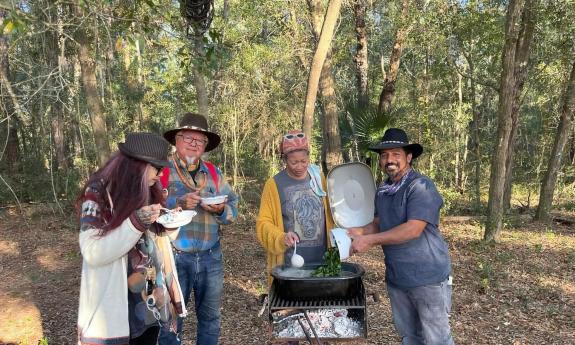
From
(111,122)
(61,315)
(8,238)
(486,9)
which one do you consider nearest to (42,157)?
(111,122)

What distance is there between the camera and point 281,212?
9.53ft

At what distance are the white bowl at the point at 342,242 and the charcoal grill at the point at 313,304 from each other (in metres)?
0.14

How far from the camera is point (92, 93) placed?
6.83 metres

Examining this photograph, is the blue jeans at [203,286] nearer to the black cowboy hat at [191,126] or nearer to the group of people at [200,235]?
the group of people at [200,235]

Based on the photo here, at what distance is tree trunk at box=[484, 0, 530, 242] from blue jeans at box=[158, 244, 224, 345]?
217 inches

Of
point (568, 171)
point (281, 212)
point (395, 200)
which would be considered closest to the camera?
point (395, 200)

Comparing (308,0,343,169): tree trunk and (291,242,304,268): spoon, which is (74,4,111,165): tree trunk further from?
(291,242,304,268): spoon

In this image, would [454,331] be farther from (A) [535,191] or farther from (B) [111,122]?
(A) [535,191]

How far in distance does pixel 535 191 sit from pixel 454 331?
13888 millimetres

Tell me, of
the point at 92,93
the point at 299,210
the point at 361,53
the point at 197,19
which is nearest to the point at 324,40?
the point at 197,19

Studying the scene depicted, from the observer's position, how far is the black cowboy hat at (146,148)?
1.96 meters

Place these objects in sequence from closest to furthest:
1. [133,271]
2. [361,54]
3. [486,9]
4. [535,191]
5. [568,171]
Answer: [133,271] < [486,9] < [361,54] < [568,171] < [535,191]

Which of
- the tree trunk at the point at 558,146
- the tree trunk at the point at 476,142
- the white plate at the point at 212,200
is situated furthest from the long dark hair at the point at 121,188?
the tree trunk at the point at 558,146

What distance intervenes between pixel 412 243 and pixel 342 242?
43 cm
